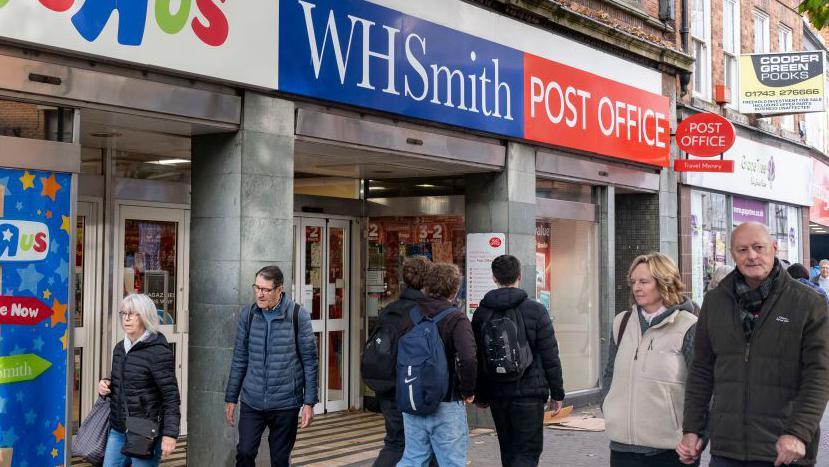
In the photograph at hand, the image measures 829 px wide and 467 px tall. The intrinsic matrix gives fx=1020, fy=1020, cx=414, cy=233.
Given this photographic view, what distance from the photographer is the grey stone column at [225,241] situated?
7.99 meters

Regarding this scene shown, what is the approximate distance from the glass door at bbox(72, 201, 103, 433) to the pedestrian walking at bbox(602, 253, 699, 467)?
5256 millimetres

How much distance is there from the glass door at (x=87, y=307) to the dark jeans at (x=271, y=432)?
255cm

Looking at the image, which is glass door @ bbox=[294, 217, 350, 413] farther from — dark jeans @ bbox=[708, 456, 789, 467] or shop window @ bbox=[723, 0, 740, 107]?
shop window @ bbox=[723, 0, 740, 107]

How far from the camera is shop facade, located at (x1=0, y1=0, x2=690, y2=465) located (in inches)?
279

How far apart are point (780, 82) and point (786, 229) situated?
13.1 ft

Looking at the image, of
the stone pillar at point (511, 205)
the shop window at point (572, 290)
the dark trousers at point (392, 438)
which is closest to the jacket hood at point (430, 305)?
the dark trousers at point (392, 438)

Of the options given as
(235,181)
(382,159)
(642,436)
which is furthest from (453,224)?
(642,436)

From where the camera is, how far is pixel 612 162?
13.7 meters

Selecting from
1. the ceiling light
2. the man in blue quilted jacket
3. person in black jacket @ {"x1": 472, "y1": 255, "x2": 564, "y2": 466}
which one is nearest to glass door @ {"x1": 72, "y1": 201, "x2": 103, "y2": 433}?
the ceiling light

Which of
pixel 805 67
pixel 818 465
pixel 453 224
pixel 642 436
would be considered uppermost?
pixel 805 67

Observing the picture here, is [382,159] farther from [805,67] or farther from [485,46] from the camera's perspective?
[805,67]

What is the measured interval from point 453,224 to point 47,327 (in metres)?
6.20

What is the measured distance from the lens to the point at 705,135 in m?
14.7

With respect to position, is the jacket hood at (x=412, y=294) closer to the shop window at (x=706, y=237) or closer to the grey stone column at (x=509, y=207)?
the grey stone column at (x=509, y=207)
